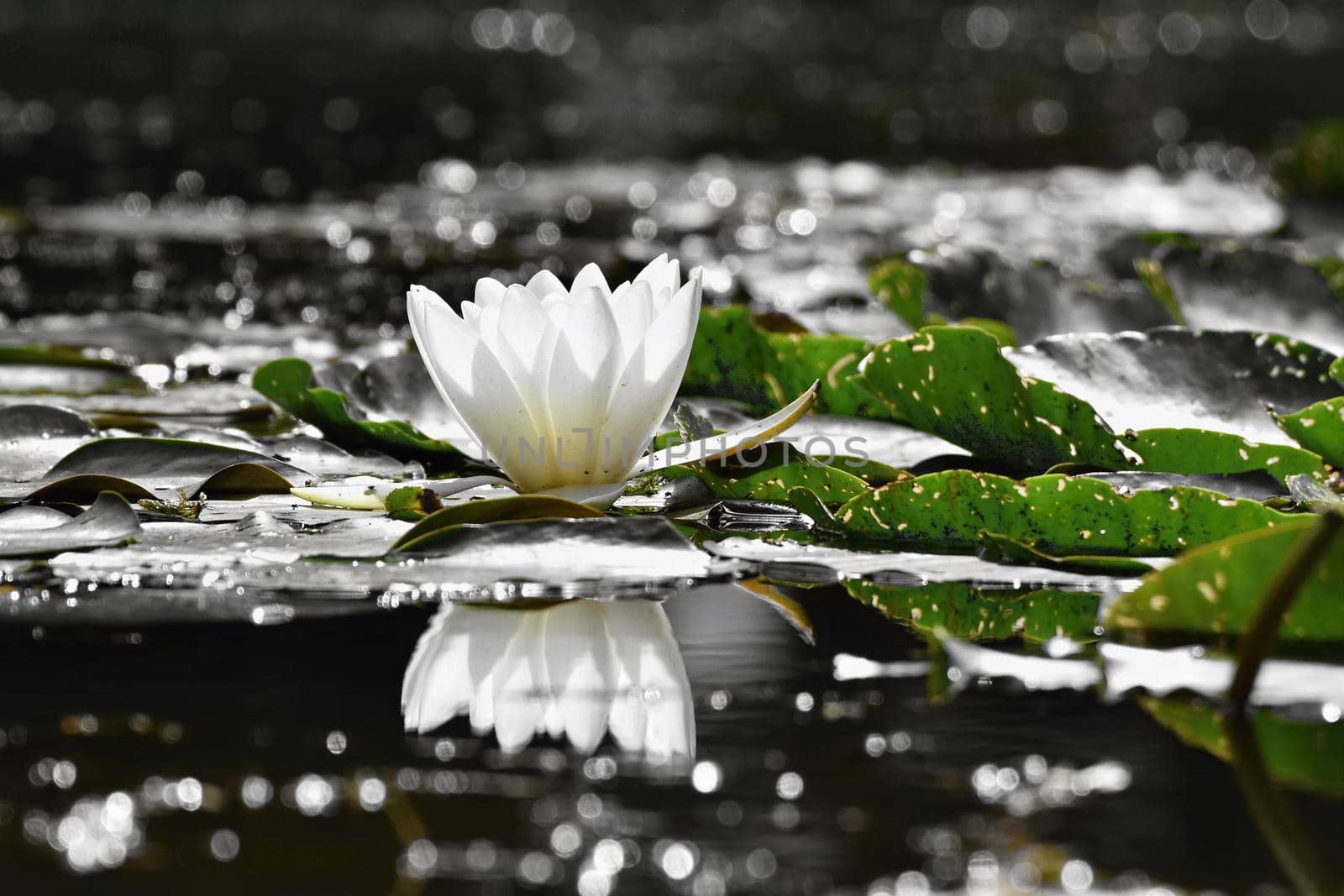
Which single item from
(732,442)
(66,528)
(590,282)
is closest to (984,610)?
(732,442)

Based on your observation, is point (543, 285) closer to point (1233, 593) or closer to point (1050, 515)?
point (1050, 515)

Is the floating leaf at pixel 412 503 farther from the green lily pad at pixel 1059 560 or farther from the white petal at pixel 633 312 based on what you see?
the green lily pad at pixel 1059 560

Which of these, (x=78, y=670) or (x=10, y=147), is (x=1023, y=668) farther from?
(x=10, y=147)

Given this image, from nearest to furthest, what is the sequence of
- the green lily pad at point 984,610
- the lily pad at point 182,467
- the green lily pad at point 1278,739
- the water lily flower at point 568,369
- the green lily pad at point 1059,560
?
the green lily pad at point 1278,739, the green lily pad at point 984,610, the green lily pad at point 1059,560, the water lily flower at point 568,369, the lily pad at point 182,467

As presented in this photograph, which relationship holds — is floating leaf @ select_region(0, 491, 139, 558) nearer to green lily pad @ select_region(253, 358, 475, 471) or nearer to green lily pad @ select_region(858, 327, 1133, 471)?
green lily pad @ select_region(253, 358, 475, 471)

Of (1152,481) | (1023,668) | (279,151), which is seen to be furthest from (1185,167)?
(1023,668)

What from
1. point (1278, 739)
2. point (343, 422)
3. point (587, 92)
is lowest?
point (587, 92)

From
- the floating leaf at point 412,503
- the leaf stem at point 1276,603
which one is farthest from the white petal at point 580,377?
the leaf stem at point 1276,603
